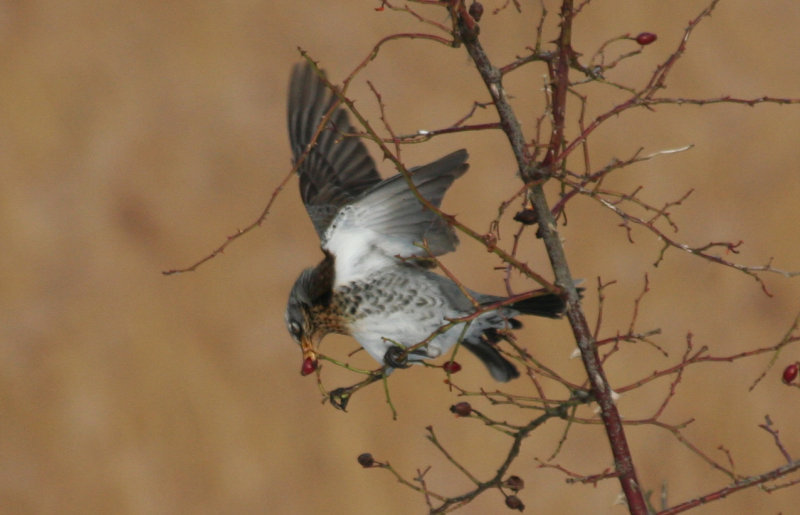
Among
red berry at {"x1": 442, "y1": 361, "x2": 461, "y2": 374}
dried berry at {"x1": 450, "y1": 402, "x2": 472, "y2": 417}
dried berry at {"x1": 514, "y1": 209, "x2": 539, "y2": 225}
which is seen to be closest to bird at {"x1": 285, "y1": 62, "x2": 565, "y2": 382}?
red berry at {"x1": 442, "y1": 361, "x2": 461, "y2": 374}

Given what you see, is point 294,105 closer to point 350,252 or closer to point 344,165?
point 344,165

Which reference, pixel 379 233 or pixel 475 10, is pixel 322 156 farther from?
pixel 475 10

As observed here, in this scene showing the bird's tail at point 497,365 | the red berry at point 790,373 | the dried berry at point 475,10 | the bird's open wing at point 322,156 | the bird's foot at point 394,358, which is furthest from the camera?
the bird's open wing at point 322,156

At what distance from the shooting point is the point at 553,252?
81cm

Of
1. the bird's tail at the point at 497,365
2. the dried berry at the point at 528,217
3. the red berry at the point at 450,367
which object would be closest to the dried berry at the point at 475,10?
the dried berry at the point at 528,217

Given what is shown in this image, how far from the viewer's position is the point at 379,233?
1359 mm

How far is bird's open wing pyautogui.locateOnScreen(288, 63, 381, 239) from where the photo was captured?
1.70 metres

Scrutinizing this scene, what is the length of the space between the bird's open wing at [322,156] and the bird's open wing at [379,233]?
0.27 metres

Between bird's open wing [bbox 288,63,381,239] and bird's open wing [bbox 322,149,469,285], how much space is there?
0.27 meters

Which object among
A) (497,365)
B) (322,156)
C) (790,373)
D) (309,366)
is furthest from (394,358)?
(322,156)

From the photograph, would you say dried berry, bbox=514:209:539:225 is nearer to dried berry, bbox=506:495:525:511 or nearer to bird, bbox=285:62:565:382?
dried berry, bbox=506:495:525:511

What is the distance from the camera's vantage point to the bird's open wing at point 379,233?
134 cm

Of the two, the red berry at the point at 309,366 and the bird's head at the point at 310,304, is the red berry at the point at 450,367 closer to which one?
the red berry at the point at 309,366

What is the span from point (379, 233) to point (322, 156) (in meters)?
0.45
